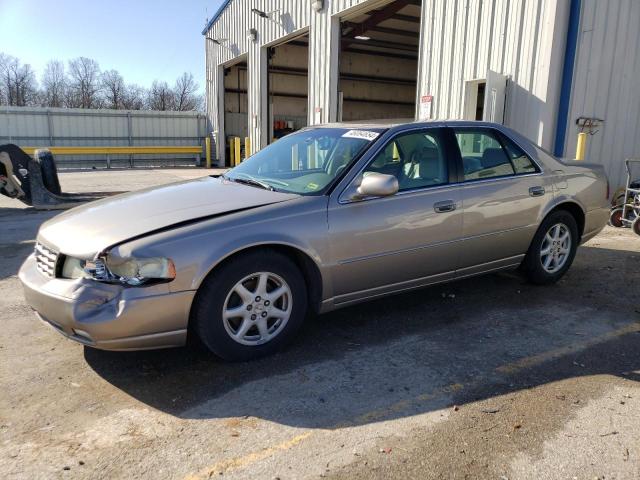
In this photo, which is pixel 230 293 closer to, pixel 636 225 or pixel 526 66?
pixel 636 225

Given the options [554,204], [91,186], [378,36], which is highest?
[378,36]

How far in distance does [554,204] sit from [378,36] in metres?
16.2

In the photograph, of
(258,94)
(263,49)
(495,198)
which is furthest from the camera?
(258,94)

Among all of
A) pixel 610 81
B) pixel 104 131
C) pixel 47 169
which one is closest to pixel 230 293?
pixel 610 81

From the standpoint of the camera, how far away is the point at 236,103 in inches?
943

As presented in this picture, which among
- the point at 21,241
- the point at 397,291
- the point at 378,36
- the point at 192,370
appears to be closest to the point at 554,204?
the point at 397,291

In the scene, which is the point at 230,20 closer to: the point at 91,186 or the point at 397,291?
the point at 91,186

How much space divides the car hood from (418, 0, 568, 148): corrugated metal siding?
246 inches

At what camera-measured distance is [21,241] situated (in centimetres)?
732

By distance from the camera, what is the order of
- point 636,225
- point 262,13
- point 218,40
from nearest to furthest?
point 636,225, point 262,13, point 218,40

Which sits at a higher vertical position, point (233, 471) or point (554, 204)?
point (554, 204)

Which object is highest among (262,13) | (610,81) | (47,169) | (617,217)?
(262,13)

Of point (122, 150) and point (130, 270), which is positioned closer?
point (130, 270)

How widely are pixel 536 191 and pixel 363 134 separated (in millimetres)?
1774
